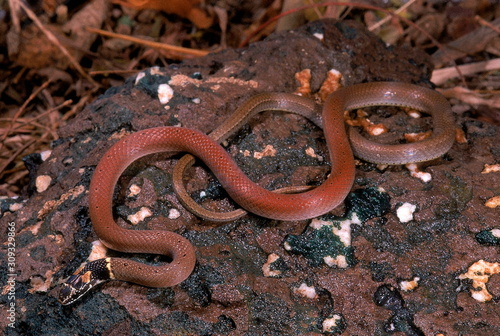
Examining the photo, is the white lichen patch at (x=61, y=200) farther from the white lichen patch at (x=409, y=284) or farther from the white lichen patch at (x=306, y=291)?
the white lichen patch at (x=409, y=284)

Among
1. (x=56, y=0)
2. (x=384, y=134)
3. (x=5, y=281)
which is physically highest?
(x=56, y=0)

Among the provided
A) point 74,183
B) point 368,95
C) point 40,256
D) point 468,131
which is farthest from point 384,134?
point 40,256

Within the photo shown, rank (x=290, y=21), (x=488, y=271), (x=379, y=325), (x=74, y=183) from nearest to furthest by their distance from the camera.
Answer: (x=379, y=325) → (x=488, y=271) → (x=74, y=183) → (x=290, y=21)

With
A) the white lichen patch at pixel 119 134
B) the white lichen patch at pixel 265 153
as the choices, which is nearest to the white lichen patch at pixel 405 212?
the white lichen patch at pixel 265 153

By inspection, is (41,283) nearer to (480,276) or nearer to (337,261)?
(337,261)

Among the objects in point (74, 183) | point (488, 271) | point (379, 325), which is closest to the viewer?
point (379, 325)

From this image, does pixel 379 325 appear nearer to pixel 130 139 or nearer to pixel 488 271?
pixel 488 271

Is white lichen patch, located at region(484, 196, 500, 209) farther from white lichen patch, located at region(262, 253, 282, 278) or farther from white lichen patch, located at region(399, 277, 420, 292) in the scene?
white lichen patch, located at region(262, 253, 282, 278)

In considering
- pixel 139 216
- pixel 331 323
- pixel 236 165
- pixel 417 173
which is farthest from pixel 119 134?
pixel 417 173
